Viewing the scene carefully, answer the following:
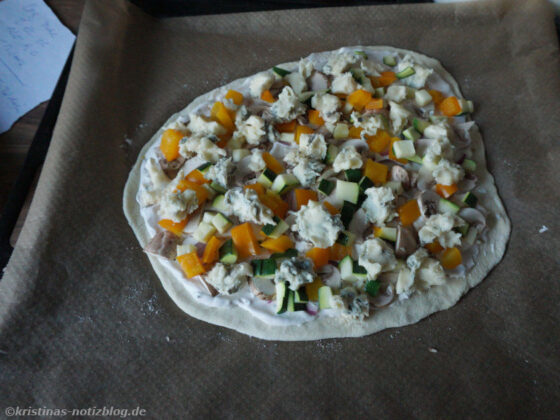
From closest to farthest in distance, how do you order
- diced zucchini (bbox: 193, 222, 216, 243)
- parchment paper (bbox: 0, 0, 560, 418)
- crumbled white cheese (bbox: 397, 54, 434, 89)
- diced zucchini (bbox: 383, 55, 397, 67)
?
1. parchment paper (bbox: 0, 0, 560, 418)
2. diced zucchini (bbox: 193, 222, 216, 243)
3. crumbled white cheese (bbox: 397, 54, 434, 89)
4. diced zucchini (bbox: 383, 55, 397, 67)

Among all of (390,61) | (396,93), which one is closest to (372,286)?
(396,93)

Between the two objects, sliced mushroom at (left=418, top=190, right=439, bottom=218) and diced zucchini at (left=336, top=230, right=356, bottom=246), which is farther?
sliced mushroom at (left=418, top=190, right=439, bottom=218)

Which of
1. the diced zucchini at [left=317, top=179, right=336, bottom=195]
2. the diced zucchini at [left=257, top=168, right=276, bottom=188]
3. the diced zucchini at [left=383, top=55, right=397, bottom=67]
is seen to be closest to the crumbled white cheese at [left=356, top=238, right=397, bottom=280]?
the diced zucchini at [left=317, top=179, right=336, bottom=195]

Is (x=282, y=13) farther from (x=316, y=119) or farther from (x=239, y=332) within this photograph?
(x=239, y=332)

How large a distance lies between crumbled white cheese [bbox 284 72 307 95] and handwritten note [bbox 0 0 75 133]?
1769 millimetres

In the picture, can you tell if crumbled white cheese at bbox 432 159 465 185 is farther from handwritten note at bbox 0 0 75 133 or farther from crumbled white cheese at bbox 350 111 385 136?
handwritten note at bbox 0 0 75 133

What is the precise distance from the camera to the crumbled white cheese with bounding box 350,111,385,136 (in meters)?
2.41

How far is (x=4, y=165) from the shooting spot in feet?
9.43

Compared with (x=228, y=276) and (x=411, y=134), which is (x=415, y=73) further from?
(x=228, y=276)

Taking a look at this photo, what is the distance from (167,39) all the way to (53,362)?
2.20 meters

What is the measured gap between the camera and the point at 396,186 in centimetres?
228

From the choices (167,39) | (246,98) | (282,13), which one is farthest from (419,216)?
(167,39)

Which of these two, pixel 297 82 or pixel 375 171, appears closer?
pixel 375 171

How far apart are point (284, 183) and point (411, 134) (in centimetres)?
80
